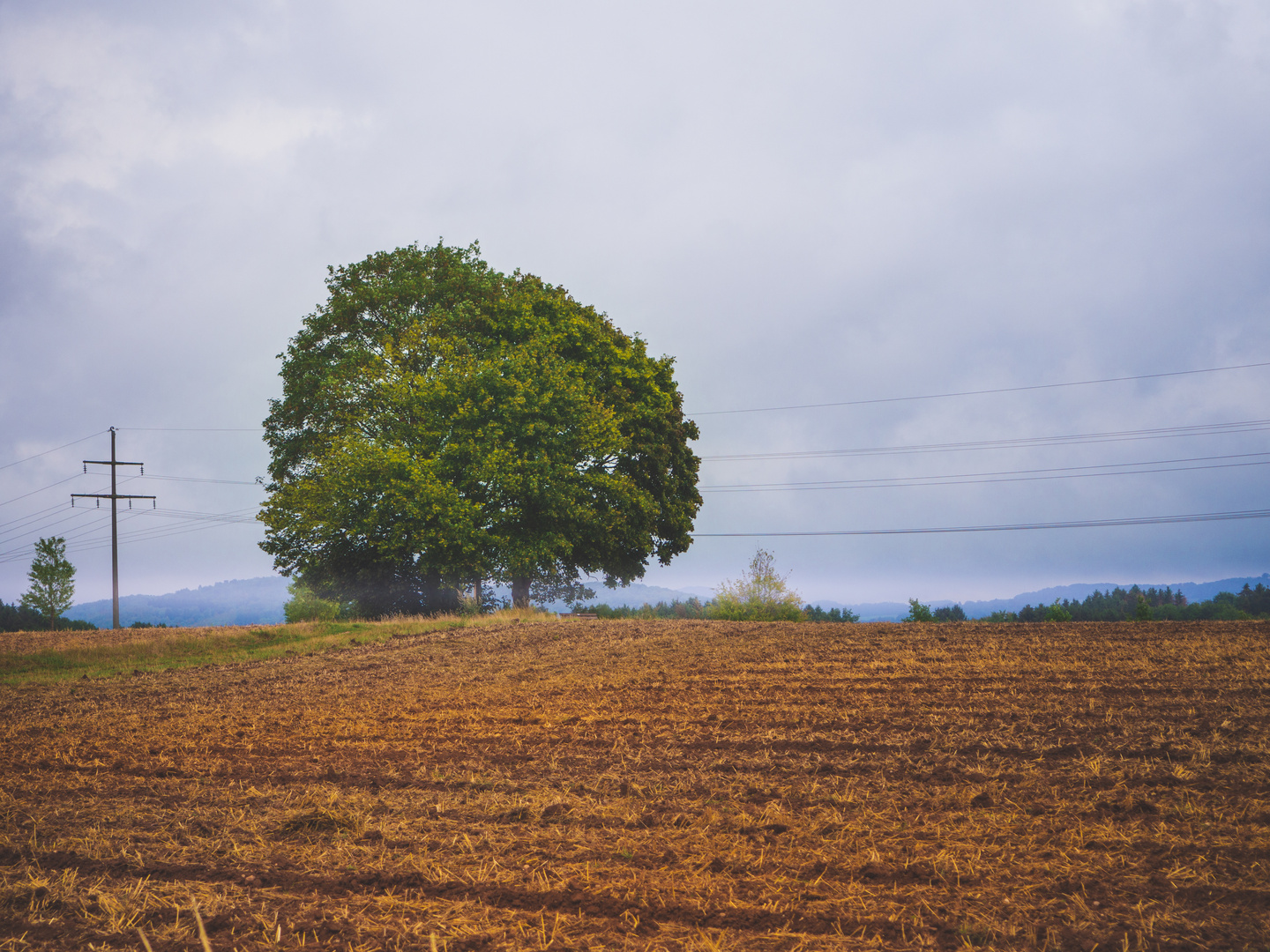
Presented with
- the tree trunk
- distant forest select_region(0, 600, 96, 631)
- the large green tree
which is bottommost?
distant forest select_region(0, 600, 96, 631)

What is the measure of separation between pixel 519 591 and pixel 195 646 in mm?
13260

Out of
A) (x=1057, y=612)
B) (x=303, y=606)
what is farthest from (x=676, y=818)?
(x=303, y=606)

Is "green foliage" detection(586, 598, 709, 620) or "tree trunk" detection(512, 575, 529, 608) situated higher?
"tree trunk" detection(512, 575, 529, 608)

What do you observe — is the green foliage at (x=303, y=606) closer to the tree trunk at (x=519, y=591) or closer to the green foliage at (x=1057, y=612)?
the tree trunk at (x=519, y=591)

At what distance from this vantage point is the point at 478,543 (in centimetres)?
2892

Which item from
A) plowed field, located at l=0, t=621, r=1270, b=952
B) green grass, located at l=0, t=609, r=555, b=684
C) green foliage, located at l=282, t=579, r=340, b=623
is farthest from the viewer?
green foliage, located at l=282, t=579, r=340, b=623

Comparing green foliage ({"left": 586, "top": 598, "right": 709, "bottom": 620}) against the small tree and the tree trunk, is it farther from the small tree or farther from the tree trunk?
the small tree

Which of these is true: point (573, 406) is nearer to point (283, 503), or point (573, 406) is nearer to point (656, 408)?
point (656, 408)

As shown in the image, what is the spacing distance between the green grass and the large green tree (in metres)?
3.51

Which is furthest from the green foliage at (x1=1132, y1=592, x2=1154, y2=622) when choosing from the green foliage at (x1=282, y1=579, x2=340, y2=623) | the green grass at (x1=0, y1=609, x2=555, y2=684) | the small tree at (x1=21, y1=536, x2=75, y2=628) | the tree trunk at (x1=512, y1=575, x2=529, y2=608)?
the small tree at (x1=21, y1=536, x2=75, y2=628)

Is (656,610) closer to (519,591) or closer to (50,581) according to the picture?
(519,591)

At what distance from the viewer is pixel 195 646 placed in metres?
24.2

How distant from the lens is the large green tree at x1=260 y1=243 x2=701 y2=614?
1134 inches

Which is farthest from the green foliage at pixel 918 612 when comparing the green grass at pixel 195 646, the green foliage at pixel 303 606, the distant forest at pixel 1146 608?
the green foliage at pixel 303 606
